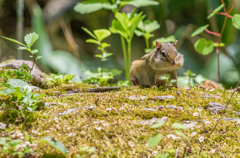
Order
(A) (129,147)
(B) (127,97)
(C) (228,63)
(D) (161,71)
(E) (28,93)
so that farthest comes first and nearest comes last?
(C) (228,63) < (D) (161,71) < (B) (127,97) < (E) (28,93) < (A) (129,147)

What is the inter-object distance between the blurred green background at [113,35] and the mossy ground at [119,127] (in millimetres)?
1823

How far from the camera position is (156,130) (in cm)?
211

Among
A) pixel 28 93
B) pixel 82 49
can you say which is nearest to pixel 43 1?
pixel 82 49

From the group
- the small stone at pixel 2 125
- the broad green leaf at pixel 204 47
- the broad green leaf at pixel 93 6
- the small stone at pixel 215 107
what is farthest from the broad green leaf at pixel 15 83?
the broad green leaf at pixel 204 47

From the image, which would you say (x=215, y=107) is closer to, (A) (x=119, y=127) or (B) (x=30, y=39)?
(A) (x=119, y=127)

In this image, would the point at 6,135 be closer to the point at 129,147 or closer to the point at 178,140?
the point at 129,147

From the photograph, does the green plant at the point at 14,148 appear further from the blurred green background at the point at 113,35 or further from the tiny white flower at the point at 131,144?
the blurred green background at the point at 113,35

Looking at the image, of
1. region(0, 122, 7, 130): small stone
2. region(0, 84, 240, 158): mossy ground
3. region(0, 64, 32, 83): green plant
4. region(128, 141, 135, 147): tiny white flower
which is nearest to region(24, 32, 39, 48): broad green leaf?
region(0, 64, 32, 83): green plant

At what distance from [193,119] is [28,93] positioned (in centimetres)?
158

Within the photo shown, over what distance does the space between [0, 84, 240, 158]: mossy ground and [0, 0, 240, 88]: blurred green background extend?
1823 millimetres

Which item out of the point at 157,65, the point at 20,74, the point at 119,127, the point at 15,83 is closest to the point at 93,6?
the point at 157,65

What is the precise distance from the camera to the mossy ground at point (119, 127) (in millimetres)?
1866

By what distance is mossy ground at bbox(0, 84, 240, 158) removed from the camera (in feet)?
6.12

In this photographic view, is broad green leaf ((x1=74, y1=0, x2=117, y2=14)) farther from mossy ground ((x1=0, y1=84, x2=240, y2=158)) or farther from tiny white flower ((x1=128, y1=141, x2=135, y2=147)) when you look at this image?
tiny white flower ((x1=128, y1=141, x2=135, y2=147))
